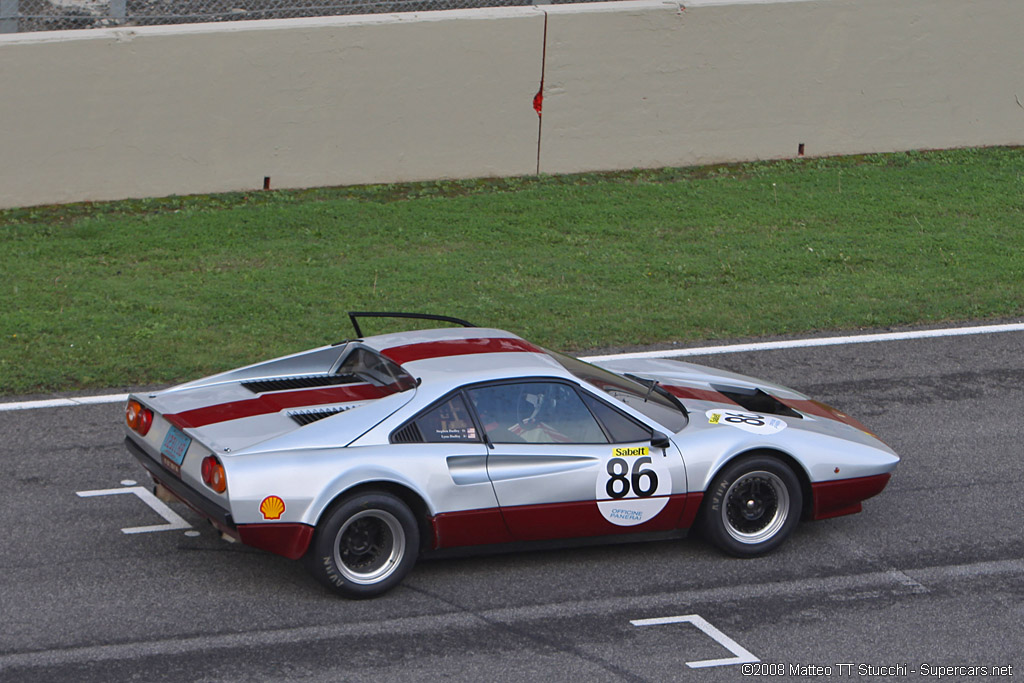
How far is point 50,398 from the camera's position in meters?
8.80

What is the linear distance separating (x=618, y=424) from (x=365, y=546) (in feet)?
4.77

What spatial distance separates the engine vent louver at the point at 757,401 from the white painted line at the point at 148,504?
3.22 metres

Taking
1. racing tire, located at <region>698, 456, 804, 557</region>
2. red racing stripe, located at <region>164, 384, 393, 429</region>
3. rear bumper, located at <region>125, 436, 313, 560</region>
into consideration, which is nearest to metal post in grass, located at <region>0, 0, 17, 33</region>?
red racing stripe, located at <region>164, 384, 393, 429</region>

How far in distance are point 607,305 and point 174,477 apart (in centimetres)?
560

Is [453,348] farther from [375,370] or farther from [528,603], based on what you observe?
[528,603]

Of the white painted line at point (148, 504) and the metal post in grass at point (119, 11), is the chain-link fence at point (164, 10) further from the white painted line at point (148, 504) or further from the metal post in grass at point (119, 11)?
the white painted line at point (148, 504)

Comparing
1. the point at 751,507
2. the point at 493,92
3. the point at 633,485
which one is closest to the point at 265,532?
the point at 633,485

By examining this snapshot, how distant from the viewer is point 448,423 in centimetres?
615

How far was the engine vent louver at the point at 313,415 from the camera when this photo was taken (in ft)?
20.1

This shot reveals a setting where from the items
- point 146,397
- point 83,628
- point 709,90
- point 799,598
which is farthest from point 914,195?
point 83,628

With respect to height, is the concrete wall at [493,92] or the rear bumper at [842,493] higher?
the concrete wall at [493,92]

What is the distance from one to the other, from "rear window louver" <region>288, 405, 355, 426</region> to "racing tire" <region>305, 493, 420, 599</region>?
52cm

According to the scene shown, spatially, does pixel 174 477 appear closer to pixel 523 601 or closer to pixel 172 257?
pixel 523 601

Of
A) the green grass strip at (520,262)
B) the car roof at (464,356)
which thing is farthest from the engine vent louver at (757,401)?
the green grass strip at (520,262)
